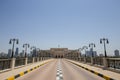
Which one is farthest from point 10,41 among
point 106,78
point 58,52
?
point 58,52

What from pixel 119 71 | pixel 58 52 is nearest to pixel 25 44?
pixel 119 71

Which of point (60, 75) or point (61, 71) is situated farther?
point (61, 71)

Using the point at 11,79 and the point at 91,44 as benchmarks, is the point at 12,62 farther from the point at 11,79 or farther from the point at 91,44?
the point at 91,44

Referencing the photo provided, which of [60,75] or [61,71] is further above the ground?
[60,75]

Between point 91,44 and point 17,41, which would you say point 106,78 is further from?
point 91,44

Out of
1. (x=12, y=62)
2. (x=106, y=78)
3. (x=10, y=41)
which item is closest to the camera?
(x=106, y=78)

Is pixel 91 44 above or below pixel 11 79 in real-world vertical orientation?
above

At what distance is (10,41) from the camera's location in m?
24.4

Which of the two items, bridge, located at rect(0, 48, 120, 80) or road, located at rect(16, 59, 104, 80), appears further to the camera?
bridge, located at rect(0, 48, 120, 80)

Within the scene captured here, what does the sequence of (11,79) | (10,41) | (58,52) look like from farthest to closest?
(58,52) < (10,41) < (11,79)

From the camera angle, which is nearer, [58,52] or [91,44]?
[91,44]

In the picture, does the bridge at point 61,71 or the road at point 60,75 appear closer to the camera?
the road at point 60,75

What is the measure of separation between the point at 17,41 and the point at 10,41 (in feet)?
5.17

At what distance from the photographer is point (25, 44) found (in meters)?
32.4
